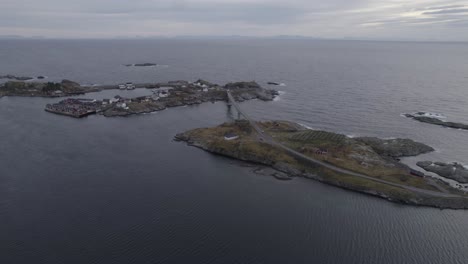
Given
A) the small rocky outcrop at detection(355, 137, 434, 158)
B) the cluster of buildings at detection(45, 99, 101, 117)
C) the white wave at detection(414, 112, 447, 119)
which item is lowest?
the small rocky outcrop at detection(355, 137, 434, 158)

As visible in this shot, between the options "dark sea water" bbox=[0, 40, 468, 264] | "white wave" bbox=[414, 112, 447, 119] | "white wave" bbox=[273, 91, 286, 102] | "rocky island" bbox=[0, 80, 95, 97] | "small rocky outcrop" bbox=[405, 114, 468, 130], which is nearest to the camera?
"dark sea water" bbox=[0, 40, 468, 264]

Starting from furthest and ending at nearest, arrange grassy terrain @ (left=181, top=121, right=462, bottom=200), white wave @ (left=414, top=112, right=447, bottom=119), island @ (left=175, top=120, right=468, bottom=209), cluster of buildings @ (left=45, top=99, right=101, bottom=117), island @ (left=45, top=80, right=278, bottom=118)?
1. island @ (left=45, top=80, right=278, bottom=118)
2. white wave @ (left=414, top=112, right=447, bottom=119)
3. cluster of buildings @ (left=45, top=99, right=101, bottom=117)
4. grassy terrain @ (left=181, top=121, right=462, bottom=200)
5. island @ (left=175, top=120, right=468, bottom=209)

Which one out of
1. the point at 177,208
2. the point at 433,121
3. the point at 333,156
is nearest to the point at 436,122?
the point at 433,121

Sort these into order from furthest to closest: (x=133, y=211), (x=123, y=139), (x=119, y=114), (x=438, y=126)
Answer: (x=119, y=114) → (x=438, y=126) → (x=123, y=139) → (x=133, y=211)

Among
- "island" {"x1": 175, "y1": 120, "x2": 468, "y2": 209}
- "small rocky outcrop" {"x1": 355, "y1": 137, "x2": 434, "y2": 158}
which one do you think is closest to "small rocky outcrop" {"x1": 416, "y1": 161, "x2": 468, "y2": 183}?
"island" {"x1": 175, "y1": 120, "x2": 468, "y2": 209}

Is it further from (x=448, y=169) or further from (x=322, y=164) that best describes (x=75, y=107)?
(x=448, y=169)

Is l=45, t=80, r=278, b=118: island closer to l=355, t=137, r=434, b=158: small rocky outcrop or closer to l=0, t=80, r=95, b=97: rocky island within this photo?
l=0, t=80, r=95, b=97: rocky island

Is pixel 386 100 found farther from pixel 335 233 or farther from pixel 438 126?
pixel 335 233

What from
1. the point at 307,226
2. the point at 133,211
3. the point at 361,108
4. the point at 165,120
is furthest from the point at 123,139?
the point at 361,108
